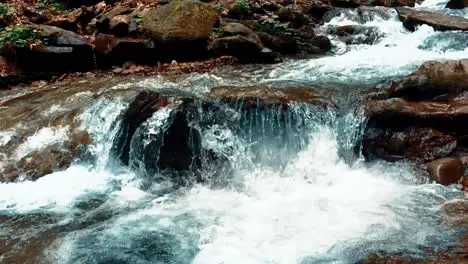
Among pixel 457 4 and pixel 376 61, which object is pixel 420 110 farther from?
pixel 457 4

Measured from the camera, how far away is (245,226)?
5059 mm

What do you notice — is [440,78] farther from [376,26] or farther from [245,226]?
[376,26]

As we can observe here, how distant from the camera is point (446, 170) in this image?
5.57 metres

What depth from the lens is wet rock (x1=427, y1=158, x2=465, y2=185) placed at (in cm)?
550

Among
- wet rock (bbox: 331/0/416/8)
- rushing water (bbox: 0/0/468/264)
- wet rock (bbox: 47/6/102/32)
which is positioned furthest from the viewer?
wet rock (bbox: 331/0/416/8)

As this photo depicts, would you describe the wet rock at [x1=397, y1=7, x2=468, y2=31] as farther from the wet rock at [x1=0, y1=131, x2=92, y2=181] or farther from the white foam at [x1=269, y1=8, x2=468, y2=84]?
the wet rock at [x1=0, y1=131, x2=92, y2=181]

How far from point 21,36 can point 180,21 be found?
3.34 m

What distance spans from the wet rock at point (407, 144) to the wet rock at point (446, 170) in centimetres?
23

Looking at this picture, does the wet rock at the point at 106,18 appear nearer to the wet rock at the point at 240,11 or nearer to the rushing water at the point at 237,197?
the wet rock at the point at 240,11

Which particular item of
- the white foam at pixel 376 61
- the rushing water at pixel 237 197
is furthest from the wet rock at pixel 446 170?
the white foam at pixel 376 61

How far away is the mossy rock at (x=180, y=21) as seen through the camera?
9.73m

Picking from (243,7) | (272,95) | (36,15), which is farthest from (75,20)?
(272,95)

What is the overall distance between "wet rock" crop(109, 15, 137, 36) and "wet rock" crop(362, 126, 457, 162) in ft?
20.2

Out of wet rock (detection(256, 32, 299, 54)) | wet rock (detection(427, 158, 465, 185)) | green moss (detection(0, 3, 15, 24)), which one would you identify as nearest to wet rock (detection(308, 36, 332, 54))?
wet rock (detection(256, 32, 299, 54))
